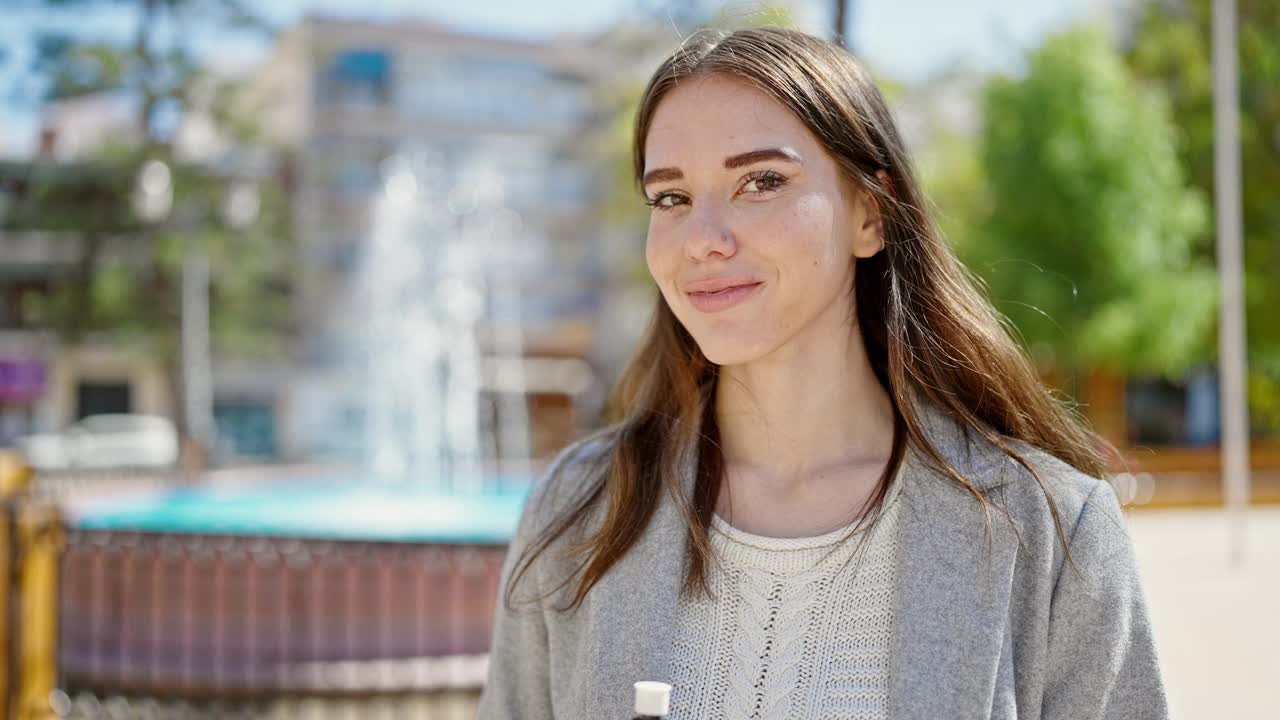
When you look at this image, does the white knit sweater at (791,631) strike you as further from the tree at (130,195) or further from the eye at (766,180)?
the tree at (130,195)

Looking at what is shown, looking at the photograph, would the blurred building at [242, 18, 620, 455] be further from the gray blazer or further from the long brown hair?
the gray blazer

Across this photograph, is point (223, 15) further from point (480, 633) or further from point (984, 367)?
point (984, 367)

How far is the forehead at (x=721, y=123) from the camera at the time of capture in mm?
1817

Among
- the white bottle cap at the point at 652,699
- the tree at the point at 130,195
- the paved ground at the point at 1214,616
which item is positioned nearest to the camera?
the white bottle cap at the point at 652,699

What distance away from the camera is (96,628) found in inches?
286

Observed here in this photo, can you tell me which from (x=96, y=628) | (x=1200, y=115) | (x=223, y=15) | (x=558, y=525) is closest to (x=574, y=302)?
(x=223, y=15)

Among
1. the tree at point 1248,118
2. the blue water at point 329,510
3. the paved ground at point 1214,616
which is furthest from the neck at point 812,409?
the tree at point 1248,118

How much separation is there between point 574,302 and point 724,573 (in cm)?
3970

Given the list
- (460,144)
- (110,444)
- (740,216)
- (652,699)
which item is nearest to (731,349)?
(740,216)

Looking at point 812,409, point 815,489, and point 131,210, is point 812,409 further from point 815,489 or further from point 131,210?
point 131,210

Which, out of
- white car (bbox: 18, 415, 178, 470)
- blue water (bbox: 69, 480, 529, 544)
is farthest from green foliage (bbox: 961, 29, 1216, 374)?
white car (bbox: 18, 415, 178, 470)

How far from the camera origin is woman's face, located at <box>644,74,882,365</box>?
5.95ft

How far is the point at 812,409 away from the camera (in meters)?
1.99

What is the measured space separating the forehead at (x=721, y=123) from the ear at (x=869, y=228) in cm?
17
